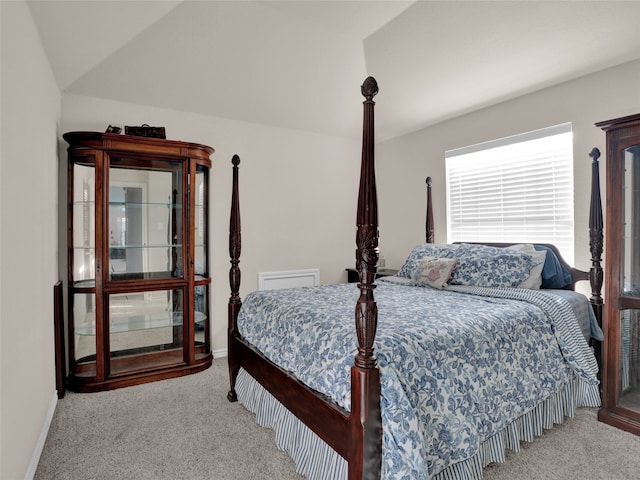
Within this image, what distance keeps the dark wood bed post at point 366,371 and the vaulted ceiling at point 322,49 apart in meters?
2.04

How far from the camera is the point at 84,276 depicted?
299cm

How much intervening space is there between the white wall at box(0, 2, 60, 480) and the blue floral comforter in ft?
3.99

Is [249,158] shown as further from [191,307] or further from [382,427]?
[382,427]

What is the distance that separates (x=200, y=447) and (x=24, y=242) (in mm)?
1447

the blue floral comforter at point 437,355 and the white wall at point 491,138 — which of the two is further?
the white wall at point 491,138

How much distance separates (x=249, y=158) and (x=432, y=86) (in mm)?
1969

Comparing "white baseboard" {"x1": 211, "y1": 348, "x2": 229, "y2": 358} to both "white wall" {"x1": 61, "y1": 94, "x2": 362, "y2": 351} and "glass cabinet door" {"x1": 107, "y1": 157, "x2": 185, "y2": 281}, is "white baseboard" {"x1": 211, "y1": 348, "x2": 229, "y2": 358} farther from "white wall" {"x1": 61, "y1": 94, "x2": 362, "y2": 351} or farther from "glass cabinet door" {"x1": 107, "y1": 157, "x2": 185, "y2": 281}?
"glass cabinet door" {"x1": 107, "y1": 157, "x2": 185, "y2": 281}

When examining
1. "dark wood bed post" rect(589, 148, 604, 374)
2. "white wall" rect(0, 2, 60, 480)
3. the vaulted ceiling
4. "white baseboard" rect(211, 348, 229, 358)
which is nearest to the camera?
"white wall" rect(0, 2, 60, 480)

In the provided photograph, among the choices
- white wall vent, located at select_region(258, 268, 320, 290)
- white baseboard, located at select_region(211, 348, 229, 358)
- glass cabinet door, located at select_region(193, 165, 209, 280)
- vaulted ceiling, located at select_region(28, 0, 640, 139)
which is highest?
vaulted ceiling, located at select_region(28, 0, 640, 139)

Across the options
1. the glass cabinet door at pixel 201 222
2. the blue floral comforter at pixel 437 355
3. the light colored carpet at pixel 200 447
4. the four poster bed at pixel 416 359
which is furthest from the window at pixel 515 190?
the glass cabinet door at pixel 201 222

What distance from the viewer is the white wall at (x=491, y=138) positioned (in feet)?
9.09

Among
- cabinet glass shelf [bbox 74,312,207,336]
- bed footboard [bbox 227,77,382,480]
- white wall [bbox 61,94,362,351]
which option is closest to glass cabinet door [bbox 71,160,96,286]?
cabinet glass shelf [bbox 74,312,207,336]

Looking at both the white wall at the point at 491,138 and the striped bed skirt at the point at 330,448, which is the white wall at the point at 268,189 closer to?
the white wall at the point at 491,138

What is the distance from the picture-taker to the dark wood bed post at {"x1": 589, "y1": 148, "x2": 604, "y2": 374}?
2.63 meters
